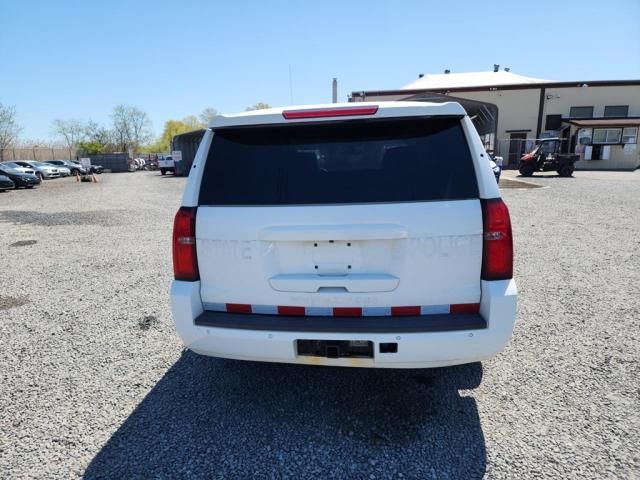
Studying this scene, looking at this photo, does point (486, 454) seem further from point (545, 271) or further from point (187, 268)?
point (545, 271)

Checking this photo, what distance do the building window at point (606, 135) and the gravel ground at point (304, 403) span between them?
36.3 m

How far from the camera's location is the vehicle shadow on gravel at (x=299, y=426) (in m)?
2.32

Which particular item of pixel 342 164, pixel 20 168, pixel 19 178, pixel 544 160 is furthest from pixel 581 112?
pixel 20 168

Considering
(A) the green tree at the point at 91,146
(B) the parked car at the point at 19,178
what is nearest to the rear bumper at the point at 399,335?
(B) the parked car at the point at 19,178

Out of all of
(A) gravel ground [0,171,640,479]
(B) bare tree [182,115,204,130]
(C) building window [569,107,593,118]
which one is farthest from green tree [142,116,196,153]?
(A) gravel ground [0,171,640,479]

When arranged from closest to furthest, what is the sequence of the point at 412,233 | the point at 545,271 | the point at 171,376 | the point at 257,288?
→ the point at 412,233, the point at 257,288, the point at 171,376, the point at 545,271

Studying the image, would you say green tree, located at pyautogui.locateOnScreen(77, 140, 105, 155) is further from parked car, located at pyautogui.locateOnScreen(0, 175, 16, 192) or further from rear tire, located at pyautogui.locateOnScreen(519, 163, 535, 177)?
rear tire, located at pyautogui.locateOnScreen(519, 163, 535, 177)

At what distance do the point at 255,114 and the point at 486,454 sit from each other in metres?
2.51

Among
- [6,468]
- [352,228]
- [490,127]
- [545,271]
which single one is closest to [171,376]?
[6,468]

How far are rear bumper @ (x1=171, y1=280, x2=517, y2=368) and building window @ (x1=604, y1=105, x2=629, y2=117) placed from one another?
1744 inches

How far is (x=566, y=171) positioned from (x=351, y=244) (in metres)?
27.4

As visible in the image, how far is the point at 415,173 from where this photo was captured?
2.45 metres

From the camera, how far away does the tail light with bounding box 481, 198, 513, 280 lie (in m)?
2.36

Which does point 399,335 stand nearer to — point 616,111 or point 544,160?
point 544,160
